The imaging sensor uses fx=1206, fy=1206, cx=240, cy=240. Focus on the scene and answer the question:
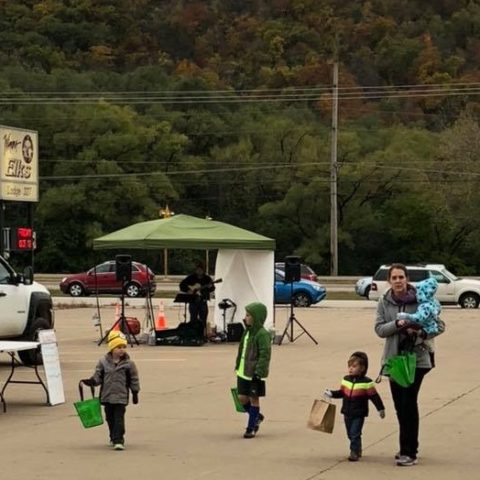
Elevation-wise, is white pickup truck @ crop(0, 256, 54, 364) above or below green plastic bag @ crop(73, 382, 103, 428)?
above

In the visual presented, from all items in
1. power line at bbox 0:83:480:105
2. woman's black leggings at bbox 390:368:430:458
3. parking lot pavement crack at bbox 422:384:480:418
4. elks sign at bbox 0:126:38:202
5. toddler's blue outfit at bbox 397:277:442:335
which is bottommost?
parking lot pavement crack at bbox 422:384:480:418

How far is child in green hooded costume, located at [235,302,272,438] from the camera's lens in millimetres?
12297

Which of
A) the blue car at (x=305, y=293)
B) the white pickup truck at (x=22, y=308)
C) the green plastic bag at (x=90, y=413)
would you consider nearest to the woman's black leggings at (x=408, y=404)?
the green plastic bag at (x=90, y=413)

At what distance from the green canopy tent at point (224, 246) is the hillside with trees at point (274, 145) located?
4298 cm

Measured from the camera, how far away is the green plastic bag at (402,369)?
10438mm

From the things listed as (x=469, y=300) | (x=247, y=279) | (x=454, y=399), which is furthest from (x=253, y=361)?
(x=469, y=300)

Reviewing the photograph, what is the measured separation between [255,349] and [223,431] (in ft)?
3.85

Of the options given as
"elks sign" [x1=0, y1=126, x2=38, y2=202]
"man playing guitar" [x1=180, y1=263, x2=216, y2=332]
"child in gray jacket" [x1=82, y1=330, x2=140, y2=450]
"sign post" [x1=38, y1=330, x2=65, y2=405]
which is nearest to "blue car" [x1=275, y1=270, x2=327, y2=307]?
"man playing guitar" [x1=180, y1=263, x2=216, y2=332]

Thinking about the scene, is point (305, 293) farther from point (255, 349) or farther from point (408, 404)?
point (408, 404)

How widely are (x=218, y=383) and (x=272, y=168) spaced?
6282 centimetres

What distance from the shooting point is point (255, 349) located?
1236 cm

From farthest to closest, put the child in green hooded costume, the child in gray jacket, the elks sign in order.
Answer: the elks sign
the child in green hooded costume
the child in gray jacket

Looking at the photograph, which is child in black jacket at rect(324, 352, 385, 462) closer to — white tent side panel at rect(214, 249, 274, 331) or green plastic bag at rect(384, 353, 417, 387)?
green plastic bag at rect(384, 353, 417, 387)

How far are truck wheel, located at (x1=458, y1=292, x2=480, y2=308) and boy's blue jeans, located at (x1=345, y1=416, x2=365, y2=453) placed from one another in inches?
1260
